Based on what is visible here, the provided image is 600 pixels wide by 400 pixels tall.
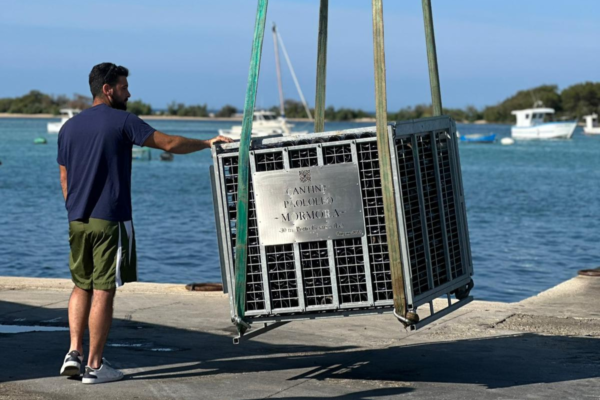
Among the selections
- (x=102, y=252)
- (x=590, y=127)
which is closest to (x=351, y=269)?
(x=102, y=252)

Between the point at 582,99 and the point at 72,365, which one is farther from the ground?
the point at 582,99

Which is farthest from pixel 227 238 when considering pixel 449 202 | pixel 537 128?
pixel 537 128

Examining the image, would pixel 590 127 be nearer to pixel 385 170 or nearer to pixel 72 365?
pixel 385 170

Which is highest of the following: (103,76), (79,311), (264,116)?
(264,116)

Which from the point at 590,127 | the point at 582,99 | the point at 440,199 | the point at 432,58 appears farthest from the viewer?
the point at 582,99

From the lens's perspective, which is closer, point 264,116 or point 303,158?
point 303,158

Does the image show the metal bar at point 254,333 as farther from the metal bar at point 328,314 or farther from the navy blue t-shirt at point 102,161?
the navy blue t-shirt at point 102,161

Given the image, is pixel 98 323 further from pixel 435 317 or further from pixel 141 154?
pixel 141 154

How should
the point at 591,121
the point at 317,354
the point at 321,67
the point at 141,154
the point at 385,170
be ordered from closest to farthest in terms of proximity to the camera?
the point at 385,170 → the point at 317,354 → the point at 321,67 → the point at 141,154 → the point at 591,121

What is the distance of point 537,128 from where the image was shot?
120875 mm

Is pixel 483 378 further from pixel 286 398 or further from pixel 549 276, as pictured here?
pixel 549 276

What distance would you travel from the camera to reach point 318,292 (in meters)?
6.21

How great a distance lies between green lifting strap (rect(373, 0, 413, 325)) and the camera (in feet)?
18.8

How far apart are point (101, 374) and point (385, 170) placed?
2.17m
